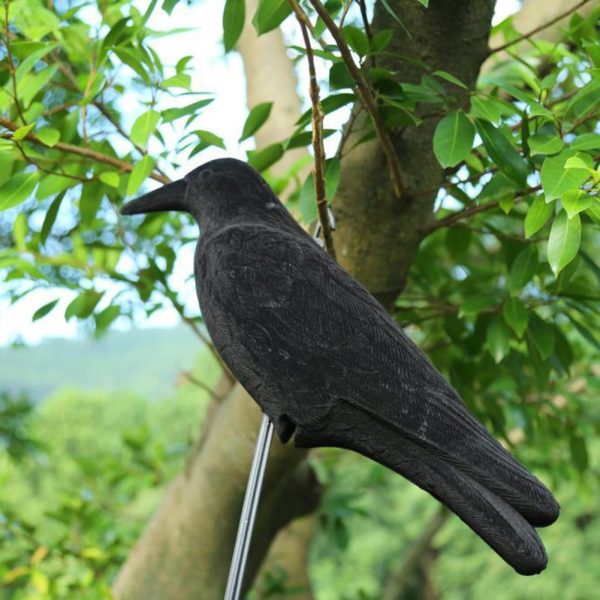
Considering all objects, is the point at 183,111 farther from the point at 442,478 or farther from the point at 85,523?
the point at 85,523

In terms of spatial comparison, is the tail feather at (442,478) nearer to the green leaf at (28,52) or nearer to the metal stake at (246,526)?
the metal stake at (246,526)

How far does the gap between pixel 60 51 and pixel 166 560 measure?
961mm

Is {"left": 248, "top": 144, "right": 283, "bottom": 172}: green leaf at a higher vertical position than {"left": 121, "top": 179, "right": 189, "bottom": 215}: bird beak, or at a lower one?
higher

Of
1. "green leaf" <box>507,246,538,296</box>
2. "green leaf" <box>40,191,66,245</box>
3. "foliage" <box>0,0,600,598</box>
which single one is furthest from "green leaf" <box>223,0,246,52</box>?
"green leaf" <box>507,246,538,296</box>

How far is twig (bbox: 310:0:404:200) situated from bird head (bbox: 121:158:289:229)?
142mm

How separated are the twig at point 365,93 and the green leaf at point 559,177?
0.64 feet

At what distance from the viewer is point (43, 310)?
1.25m

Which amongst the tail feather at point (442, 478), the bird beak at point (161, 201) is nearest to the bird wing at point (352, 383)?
the tail feather at point (442, 478)

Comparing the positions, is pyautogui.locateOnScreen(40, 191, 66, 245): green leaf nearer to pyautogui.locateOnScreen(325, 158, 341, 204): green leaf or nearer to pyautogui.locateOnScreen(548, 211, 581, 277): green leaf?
pyautogui.locateOnScreen(325, 158, 341, 204): green leaf

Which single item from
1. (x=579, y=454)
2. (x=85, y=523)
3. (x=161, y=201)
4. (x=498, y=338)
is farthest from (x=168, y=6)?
(x=85, y=523)

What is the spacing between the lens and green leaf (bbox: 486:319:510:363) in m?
1.19

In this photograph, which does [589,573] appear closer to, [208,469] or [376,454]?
[208,469]

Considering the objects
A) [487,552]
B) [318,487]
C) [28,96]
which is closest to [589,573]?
[487,552]

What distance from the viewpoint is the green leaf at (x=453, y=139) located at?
3.00 ft
